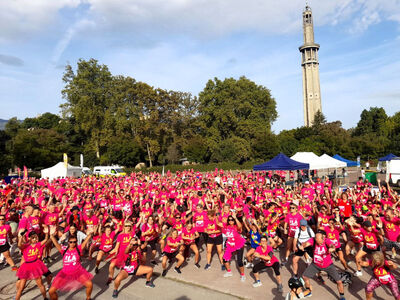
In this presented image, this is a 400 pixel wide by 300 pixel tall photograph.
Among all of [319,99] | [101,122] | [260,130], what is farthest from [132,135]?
[319,99]

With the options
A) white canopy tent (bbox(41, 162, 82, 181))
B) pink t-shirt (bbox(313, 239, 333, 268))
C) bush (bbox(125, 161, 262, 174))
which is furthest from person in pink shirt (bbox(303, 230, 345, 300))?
bush (bbox(125, 161, 262, 174))

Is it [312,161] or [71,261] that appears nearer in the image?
[71,261]

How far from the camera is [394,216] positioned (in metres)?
7.25

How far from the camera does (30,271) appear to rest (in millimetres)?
5750

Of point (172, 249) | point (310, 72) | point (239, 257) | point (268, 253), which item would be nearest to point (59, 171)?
point (172, 249)

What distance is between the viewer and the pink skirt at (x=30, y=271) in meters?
5.71

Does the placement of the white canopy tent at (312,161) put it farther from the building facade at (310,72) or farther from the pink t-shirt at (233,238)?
the building facade at (310,72)

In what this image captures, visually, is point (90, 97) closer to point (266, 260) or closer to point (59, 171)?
point (59, 171)

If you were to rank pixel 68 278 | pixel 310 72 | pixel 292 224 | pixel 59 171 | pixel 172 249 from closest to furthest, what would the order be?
pixel 68 278 < pixel 172 249 < pixel 292 224 < pixel 59 171 < pixel 310 72

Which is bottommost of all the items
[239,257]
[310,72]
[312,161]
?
[239,257]

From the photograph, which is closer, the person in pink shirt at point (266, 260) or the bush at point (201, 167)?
the person in pink shirt at point (266, 260)

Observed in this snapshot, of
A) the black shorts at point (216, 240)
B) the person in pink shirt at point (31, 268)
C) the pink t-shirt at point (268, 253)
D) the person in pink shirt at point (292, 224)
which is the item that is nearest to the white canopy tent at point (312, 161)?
the person in pink shirt at point (292, 224)

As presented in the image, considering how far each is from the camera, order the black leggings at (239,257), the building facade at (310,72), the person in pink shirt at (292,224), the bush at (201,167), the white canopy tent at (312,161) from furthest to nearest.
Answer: the building facade at (310,72) < the bush at (201,167) < the white canopy tent at (312,161) < the person in pink shirt at (292,224) < the black leggings at (239,257)

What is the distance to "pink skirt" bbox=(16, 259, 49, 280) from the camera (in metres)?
5.71
